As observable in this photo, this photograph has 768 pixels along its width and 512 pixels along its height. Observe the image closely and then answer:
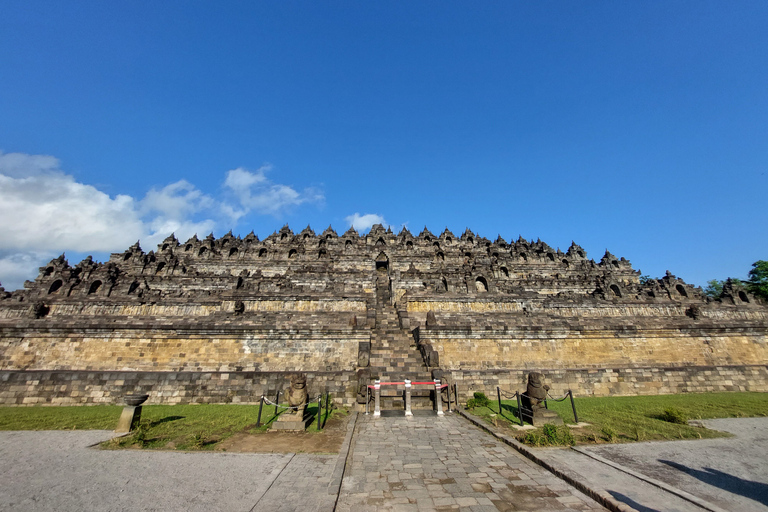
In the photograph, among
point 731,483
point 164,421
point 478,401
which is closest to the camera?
point 731,483

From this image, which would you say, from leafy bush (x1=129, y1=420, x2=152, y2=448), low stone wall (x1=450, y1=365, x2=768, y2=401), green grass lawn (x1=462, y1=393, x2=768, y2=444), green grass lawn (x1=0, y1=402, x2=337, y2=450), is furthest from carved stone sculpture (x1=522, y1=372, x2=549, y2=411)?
leafy bush (x1=129, y1=420, x2=152, y2=448)

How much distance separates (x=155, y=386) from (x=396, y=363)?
10.9 m

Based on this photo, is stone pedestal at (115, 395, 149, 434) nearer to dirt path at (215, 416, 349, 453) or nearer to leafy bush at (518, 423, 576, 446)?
dirt path at (215, 416, 349, 453)

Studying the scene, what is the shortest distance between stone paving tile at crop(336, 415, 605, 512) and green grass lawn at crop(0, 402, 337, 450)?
12.3ft

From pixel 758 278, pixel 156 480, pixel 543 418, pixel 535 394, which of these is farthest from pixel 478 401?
pixel 758 278

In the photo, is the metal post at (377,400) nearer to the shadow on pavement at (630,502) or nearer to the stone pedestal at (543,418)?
the stone pedestal at (543,418)

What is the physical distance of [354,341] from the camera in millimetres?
17156

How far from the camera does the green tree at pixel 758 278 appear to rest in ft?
137

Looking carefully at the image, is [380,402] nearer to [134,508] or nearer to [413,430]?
[413,430]

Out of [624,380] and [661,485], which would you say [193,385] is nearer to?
[661,485]

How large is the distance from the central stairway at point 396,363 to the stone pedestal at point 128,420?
27.6 feet

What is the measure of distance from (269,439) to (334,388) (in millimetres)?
4513

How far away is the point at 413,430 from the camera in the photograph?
9820mm

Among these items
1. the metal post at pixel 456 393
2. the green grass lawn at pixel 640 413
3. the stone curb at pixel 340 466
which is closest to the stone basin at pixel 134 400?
the stone curb at pixel 340 466
